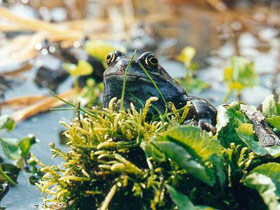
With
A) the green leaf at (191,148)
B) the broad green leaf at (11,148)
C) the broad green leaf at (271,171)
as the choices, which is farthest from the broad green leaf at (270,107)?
the broad green leaf at (11,148)

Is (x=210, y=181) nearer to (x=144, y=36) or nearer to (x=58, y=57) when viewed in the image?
(x=58, y=57)

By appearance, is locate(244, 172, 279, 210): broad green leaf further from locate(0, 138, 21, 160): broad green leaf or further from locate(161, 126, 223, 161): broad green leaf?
locate(0, 138, 21, 160): broad green leaf

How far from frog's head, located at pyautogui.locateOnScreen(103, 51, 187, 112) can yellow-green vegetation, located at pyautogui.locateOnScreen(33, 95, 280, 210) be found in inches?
12.4

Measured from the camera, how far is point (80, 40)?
702 centimetres

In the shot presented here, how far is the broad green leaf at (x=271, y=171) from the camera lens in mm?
2357

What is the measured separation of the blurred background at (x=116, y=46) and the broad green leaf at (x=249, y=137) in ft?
4.72

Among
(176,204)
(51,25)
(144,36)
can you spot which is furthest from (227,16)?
(176,204)

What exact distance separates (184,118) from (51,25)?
5.34 m

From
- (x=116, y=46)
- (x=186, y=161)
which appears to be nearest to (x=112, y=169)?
(x=186, y=161)

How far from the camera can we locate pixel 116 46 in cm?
540

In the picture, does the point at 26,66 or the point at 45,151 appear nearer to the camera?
the point at 45,151

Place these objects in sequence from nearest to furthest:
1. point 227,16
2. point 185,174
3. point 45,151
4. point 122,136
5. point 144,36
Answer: point 185,174 < point 122,136 < point 45,151 < point 144,36 < point 227,16

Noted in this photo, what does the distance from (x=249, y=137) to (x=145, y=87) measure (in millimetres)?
731

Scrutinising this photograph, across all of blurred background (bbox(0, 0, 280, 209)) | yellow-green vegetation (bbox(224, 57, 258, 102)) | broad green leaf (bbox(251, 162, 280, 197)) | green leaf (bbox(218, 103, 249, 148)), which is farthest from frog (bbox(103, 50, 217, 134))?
yellow-green vegetation (bbox(224, 57, 258, 102))
